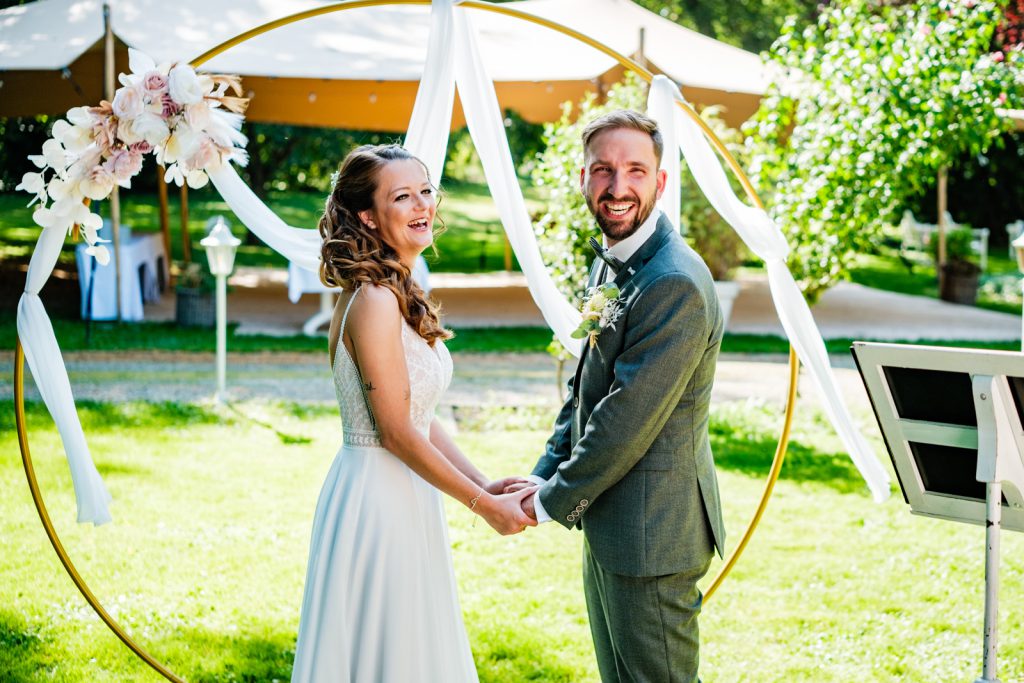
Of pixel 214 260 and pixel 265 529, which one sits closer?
pixel 265 529

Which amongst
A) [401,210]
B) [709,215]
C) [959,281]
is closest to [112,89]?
[709,215]

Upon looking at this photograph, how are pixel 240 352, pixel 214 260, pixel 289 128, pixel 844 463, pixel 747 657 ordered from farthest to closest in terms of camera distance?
1. pixel 289 128
2. pixel 240 352
3. pixel 214 260
4. pixel 844 463
5. pixel 747 657

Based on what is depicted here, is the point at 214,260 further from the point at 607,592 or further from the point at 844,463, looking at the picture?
the point at 607,592

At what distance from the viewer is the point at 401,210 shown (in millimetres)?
3305

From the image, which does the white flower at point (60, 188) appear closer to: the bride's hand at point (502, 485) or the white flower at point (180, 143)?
the white flower at point (180, 143)

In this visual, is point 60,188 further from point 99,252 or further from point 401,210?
point 401,210

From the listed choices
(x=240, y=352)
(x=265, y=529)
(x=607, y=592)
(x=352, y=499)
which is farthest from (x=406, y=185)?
(x=240, y=352)

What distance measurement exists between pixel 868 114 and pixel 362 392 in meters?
5.70

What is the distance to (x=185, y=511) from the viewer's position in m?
6.53

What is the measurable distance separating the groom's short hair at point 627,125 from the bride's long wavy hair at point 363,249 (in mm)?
601

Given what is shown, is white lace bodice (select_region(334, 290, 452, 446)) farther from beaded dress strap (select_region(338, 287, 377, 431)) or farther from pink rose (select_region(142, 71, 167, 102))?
pink rose (select_region(142, 71, 167, 102))

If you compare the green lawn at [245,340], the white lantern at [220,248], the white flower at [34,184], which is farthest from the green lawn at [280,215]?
the white flower at [34,184]

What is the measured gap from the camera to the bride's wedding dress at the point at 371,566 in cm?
330

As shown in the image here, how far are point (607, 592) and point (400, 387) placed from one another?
917 millimetres
